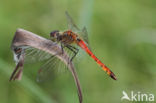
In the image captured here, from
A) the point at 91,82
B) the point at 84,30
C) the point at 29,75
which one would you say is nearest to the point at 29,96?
the point at 29,75

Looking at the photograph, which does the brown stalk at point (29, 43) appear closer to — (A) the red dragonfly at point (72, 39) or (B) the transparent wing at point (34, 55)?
(B) the transparent wing at point (34, 55)

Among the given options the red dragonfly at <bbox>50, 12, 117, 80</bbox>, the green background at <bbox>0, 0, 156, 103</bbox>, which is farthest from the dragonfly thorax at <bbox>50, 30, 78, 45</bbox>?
the green background at <bbox>0, 0, 156, 103</bbox>

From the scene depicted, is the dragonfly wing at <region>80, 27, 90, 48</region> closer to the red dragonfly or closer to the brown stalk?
the red dragonfly

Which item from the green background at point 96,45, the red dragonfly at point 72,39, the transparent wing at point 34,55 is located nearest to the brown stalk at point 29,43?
the transparent wing at point 34,55

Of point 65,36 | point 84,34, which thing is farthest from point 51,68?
point 84,34

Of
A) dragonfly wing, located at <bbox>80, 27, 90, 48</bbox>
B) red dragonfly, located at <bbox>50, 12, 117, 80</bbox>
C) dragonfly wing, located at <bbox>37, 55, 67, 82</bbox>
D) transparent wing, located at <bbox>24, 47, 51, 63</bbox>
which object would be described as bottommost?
dragonfly wing, located at <bbox>37, 55, 67, 82</bbox>
